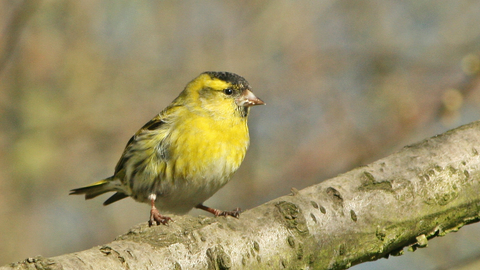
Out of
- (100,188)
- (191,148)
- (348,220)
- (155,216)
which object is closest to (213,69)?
(100,188)

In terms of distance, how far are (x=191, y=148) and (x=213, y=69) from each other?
391 cm

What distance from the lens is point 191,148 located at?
4316 mm

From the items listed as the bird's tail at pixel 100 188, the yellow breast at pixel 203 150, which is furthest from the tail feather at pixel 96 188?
the yellow breast at pixel 203 150

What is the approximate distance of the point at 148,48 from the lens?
8.43 meters

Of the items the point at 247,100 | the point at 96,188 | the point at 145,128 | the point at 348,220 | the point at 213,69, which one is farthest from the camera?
the point at 213,69

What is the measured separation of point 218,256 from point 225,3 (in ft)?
22.0

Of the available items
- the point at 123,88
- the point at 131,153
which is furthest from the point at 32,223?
the point at 131,153

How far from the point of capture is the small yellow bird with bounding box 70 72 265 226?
4336 mm

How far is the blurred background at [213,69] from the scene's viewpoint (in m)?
7.12

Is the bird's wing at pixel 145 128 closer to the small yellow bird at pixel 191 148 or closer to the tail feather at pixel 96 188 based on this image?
the small yellow bird at pixel 191 148

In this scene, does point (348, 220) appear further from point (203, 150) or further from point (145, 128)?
point (145, 128)

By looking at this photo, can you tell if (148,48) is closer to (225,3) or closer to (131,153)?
(225,3)

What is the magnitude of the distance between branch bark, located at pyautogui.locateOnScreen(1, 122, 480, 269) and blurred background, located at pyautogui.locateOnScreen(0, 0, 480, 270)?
359 cm

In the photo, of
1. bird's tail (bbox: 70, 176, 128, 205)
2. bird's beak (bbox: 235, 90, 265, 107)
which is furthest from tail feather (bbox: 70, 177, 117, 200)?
bird's beak (bbox: 235, 90, 265, 107)
